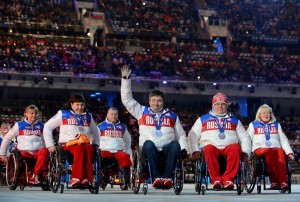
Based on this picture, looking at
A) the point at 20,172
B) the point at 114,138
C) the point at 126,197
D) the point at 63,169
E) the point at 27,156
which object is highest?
the point at 114,138

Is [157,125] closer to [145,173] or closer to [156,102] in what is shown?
[156,102]

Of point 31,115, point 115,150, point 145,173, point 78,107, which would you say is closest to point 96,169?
point 145,173

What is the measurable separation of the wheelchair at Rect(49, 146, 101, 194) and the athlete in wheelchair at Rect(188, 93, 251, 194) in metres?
1.75

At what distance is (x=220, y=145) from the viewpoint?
569 inches

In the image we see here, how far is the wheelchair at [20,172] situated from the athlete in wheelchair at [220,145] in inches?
126

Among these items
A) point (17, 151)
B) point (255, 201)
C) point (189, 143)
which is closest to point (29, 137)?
point (17, 151)

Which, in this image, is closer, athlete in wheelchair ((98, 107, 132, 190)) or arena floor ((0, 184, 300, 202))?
arena floor ((0, 184, 300, 202))

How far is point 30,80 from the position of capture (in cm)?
4869

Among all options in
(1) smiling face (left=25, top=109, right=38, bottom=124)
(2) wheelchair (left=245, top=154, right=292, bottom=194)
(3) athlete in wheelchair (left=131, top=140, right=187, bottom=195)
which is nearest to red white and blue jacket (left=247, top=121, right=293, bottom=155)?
(2) wheelchair (left=245, top=154, right=292, bottom=194)

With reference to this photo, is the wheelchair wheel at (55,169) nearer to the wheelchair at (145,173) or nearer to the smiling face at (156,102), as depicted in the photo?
the wheelchair at (145,173)

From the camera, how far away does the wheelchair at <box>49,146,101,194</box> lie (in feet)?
44.1

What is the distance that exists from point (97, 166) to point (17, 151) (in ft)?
8.88

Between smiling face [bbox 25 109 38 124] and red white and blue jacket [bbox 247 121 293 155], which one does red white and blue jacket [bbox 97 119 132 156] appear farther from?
red white and blue jacket [bbox 247 121 293 155]

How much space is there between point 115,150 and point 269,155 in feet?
12.4
